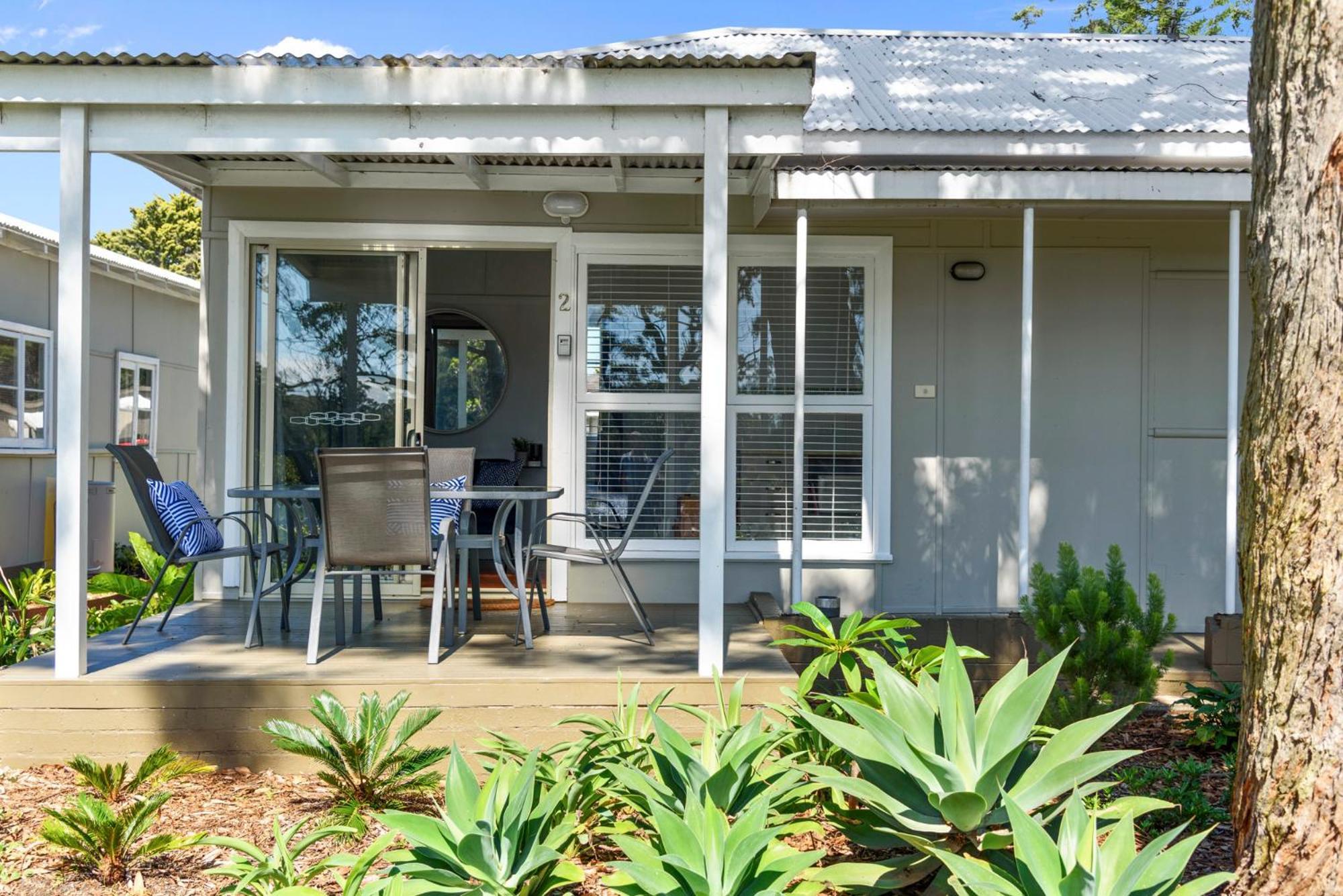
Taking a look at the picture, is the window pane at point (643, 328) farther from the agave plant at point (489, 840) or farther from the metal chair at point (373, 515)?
the agave plant at point (489, 840)

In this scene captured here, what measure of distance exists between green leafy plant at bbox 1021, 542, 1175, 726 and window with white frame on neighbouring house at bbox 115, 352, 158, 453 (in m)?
10.6

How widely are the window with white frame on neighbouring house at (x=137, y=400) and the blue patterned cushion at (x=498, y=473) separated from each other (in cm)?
529

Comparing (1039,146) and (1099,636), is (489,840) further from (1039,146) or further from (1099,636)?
(1039,146)

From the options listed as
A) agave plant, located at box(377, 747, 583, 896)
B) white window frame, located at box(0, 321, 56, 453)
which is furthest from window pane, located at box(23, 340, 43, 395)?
agave plant, located at box(377, 747, 583, 896)

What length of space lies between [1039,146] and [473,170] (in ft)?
9.24

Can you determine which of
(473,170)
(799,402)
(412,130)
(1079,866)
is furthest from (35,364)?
(1079,866)

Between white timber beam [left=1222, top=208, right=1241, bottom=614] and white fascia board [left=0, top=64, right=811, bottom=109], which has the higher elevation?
white fascia board [left=0, top=64, right=811, bottom=109]

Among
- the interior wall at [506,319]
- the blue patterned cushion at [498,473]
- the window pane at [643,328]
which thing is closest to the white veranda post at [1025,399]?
the window pane at [643,328]

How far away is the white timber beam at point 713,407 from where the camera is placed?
4059 mm

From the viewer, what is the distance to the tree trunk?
7.22ft

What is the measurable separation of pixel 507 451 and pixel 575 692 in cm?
547

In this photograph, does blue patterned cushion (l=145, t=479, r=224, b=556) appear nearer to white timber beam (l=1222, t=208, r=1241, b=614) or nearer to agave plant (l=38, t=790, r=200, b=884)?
agave plant (l=38, t=790, r=200, b=884)

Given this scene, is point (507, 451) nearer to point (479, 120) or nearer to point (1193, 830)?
point (479, 120)

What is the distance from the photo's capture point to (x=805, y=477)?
6125mm
